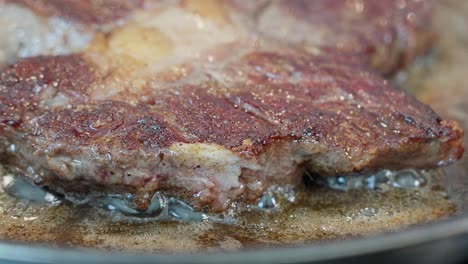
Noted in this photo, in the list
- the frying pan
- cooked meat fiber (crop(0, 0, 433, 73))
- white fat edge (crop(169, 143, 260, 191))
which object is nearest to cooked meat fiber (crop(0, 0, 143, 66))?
cooked meat fiber (crop(0, 0, 433, 73))

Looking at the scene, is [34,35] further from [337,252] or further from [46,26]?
[337,252]

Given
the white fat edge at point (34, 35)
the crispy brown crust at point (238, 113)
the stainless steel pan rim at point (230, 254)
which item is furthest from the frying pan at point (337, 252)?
the white fat edge at point (34, 35)

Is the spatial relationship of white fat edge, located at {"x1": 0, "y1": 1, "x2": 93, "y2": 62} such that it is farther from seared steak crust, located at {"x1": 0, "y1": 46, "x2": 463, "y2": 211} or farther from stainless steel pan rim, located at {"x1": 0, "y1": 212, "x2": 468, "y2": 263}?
stainless steel pan rim, located at {"x1": 0, "y1": 212, "x2": 468, "y2": 263}

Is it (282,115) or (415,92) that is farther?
(415,92)

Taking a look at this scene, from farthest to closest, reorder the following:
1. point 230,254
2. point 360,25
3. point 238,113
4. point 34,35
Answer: point 360,25, point 34,35, point 238,113, point 230,254

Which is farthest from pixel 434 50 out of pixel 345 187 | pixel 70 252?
pixel 70 252

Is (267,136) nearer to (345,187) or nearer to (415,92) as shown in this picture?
(345,187)

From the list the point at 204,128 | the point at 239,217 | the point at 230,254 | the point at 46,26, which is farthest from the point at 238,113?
the point at 46,26
